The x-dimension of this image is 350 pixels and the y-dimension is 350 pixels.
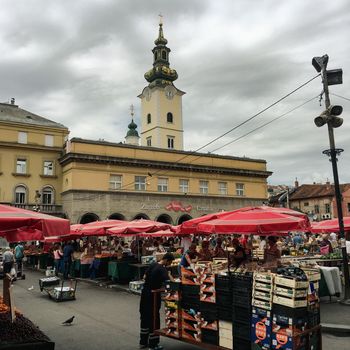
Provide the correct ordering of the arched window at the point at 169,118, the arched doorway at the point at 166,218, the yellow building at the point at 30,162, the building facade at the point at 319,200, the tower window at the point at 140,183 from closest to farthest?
the yellow building at the point at 30,162 → the tower window at the point at 140,183 → the arched doorway at the point at 166,218 → the arched window at the point at 169,118 → the building facade at the point at 319,200

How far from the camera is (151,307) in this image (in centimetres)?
773

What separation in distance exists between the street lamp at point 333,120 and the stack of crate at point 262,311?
20.1 ft

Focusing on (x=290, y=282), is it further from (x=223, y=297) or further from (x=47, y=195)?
(x=47, y=195)

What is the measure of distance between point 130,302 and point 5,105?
1598 inches

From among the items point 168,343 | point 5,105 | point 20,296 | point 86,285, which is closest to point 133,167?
point 5,105

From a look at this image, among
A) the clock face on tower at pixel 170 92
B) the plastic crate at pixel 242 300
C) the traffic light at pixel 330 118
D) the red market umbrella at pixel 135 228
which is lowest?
the plastic crate at pixel 242 300

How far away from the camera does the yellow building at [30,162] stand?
136 ft

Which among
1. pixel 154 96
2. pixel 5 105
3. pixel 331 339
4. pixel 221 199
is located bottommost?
pixel 331 339

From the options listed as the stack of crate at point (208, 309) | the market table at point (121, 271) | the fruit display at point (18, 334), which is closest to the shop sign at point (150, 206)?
the market table at point (121, 271)

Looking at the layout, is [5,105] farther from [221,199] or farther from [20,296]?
[20,296]

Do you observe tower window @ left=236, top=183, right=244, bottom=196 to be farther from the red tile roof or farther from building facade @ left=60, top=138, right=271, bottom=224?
the red tile roof

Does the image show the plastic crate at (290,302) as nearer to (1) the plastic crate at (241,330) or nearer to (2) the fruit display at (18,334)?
(1) the plastic crate at (241,330)

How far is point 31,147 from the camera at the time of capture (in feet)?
142

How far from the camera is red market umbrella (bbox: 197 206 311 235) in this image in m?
9.73
